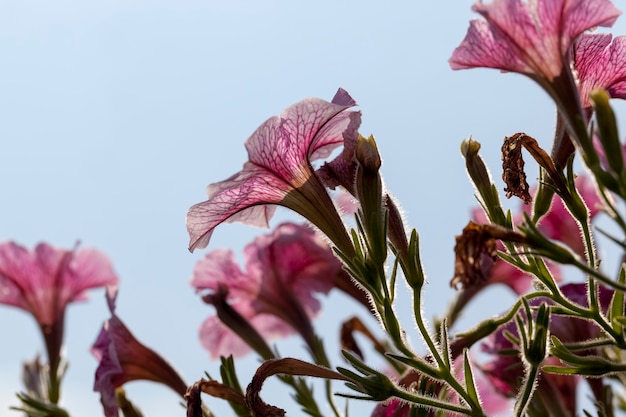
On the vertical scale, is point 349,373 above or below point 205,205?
below

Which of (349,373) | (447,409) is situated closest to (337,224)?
(349,373)

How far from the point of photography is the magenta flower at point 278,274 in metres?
3.71

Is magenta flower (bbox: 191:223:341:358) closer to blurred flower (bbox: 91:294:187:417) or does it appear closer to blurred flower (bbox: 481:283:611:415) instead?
blurred flower (bbox: 91:294:187:417)

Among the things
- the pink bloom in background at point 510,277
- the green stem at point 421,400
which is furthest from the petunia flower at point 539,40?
the pink bloom in background at point 510,277

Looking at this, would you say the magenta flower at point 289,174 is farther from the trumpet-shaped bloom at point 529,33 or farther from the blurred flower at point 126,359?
the blurred flower at point 126,359

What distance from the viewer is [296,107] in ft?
7.66

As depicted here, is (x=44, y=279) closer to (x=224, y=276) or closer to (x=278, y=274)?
(x=224, y=276)

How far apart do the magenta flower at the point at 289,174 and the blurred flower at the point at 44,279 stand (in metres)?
1.97

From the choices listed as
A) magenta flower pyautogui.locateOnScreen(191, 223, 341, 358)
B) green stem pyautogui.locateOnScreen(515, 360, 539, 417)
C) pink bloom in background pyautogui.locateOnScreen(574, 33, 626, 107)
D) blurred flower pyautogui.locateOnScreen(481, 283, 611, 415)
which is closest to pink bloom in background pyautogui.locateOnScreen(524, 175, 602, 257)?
blurred flower pyautogui.locateOnScreen(481, 283, 611, 415)

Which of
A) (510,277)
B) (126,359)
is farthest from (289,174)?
(510,277)

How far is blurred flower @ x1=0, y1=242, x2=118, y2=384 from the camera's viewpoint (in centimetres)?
424

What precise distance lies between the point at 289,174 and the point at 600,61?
1.05m

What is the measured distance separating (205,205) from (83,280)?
226cm

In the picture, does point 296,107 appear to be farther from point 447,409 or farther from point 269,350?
point 269,350
